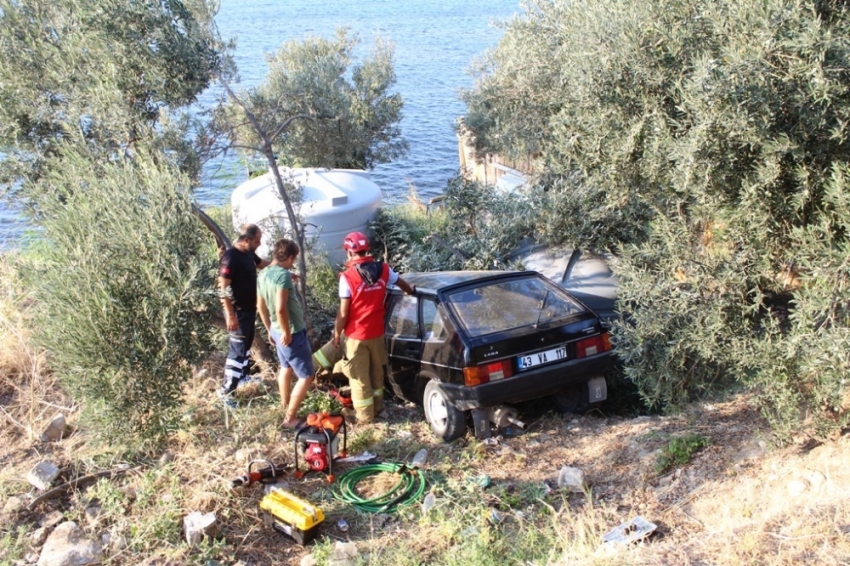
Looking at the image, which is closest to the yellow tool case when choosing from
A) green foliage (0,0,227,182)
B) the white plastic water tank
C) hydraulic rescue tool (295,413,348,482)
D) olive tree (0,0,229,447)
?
hydraulic rescue tool (295,413,348,482)

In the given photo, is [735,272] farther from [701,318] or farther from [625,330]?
[625,330]

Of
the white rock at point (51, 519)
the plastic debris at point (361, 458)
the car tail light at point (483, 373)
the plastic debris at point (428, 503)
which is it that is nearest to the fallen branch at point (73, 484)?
the white rock at point (51, 519)

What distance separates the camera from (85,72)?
711cm

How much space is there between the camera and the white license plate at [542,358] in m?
6.48

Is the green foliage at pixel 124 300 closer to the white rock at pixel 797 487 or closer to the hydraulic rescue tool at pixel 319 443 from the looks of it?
the hydraulic rescue tool at pixel 319 443

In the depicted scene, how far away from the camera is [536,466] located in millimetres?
6145

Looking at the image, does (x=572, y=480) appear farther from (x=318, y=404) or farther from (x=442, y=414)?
(x=318, y=404)

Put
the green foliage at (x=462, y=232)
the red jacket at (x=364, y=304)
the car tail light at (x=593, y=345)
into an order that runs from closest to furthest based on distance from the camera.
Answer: the car tail light at (x=593, y=345)
the red jacket at (x=364, y=304)
the green foliage at (x=462, y=232)

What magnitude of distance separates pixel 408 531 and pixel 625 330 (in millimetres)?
2378

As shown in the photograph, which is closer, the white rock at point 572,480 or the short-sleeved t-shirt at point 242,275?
the white rock at point 572,480

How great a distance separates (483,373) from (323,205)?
5605mm

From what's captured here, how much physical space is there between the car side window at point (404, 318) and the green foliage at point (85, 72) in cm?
274

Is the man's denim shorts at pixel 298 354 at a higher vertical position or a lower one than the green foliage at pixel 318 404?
higher

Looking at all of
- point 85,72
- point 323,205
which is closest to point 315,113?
point 323,205
